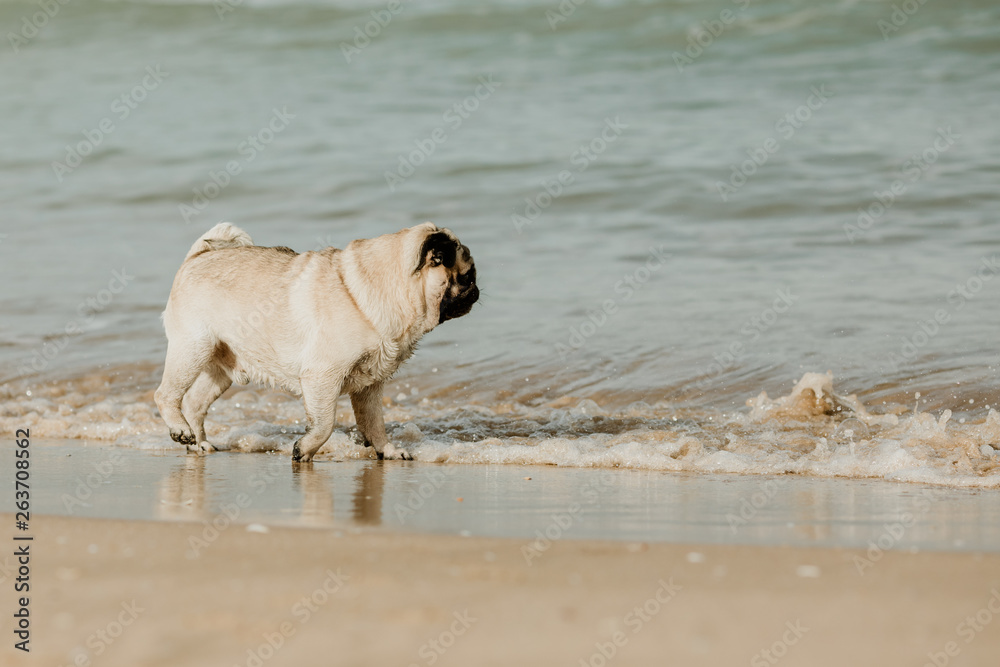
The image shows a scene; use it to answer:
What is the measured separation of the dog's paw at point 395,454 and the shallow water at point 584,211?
0.19m

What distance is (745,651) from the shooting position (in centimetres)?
301

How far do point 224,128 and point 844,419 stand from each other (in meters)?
15.3

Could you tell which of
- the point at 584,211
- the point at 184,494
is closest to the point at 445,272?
the point at 184,494

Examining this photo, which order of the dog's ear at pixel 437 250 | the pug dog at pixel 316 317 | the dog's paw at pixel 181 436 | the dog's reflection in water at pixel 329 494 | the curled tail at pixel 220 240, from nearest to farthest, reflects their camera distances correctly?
the dog's reflection in water at pixel 329 494
the dog's ear at pixel 437 250
the pug dog at pixel 316 317
the dog's paw at pixel 181 436
the curled tail at pixel 220 240

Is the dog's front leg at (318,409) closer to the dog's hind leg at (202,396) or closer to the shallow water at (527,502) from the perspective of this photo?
the shallow water at (527,502)

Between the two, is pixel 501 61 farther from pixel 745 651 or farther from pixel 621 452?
pixel 745 651

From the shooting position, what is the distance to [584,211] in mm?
13672

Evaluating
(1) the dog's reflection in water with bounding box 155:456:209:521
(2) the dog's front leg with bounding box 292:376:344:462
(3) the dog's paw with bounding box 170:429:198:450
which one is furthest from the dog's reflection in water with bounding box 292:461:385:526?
(3) the dog's paw with bounding box 170:429:198:450

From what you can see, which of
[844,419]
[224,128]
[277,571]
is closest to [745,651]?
[277,571]

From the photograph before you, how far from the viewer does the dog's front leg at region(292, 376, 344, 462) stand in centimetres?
619

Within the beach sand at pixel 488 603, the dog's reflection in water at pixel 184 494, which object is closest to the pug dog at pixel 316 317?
the dog's reflection in water at pixel 184 494

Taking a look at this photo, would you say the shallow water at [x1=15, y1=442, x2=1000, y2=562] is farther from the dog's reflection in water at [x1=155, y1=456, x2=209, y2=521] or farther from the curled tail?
the curled tail

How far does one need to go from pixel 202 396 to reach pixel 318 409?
1.27 metres

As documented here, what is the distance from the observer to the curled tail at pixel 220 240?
7039mm
